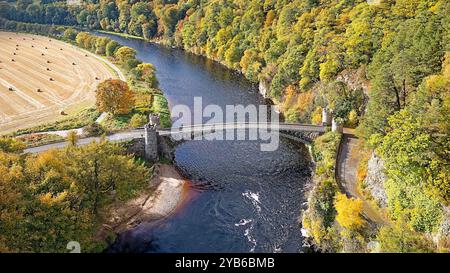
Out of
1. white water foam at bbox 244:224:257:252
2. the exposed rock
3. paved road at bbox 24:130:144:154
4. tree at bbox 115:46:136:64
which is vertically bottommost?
→ white water foam at bbox 244:224:257:252

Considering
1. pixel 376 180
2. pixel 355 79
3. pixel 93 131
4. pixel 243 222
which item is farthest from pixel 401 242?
pixel 93 131

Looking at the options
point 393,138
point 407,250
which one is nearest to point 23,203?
point 407,250

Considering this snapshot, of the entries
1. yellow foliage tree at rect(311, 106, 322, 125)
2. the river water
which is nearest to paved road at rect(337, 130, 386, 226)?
the river water

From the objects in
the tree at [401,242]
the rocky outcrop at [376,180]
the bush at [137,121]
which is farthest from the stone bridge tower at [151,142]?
the tree at [401,242]

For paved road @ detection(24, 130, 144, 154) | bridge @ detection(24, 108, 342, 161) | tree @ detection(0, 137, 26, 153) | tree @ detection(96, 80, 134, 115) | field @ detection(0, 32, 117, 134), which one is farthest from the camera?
field @ detection(0, 32, 117, 134)

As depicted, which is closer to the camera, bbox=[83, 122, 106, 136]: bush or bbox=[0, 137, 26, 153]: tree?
bbox=[0, 137, 26, 153]: tree

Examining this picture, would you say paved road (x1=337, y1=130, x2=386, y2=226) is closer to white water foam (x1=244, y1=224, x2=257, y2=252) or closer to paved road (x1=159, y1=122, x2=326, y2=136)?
paved road (x1=159, y1=122, x2=326, y2=136)
